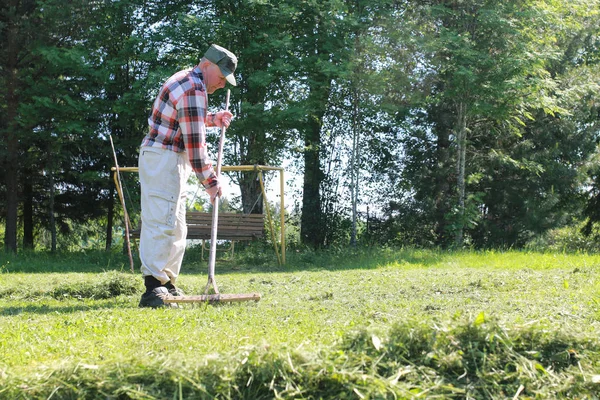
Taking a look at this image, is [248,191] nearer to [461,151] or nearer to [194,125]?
[461,151]

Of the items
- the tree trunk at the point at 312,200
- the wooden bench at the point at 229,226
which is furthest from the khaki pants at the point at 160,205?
the tree trunk at the point at 312,200

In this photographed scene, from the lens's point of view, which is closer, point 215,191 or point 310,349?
point 310,349

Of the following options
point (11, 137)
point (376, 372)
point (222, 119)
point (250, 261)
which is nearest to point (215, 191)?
point (222, 119)

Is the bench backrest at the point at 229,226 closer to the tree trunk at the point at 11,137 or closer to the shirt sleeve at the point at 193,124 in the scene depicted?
the tree trunk at the point at 11,137

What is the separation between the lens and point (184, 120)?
15.5ft

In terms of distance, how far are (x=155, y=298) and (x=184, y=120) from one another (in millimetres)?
1351

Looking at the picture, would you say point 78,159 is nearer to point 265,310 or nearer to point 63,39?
point 63,39

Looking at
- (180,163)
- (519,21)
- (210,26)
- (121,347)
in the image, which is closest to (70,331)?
(121,347)

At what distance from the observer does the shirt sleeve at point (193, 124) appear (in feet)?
15.5

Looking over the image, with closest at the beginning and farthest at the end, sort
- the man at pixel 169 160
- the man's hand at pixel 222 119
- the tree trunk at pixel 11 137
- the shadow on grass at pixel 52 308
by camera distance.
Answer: the shadow on grass at pixel 52 308
the man at pixel 169 160
the man's hand at pixel 222 119
the tree trunk at pixel 11 137

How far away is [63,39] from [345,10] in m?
6.56

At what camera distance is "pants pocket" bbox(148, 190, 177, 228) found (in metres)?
4.82

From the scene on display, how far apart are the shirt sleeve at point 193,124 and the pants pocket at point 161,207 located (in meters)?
0.33

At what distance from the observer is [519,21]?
13531mm
